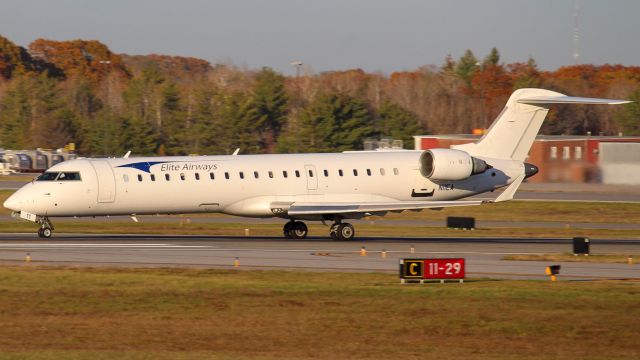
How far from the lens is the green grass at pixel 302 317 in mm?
17705

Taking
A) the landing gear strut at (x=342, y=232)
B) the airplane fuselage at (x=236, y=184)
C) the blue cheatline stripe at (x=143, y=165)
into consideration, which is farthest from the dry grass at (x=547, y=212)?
the blue cheatline stripe at (x=143, y=165)

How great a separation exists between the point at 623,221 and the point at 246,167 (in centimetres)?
2596

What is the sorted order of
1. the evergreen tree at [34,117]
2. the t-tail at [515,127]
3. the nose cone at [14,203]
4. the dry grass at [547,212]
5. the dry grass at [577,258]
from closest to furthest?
the dry grass at [577,258] → the nose cone at [14,203] → the t-tail at [515,127] → the dry grass at [547,212] → the evergreen tree at [34,117]

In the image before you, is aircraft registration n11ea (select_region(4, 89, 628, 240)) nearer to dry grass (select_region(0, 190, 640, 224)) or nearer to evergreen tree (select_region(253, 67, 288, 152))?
dry grass (select_region(0, 190, 640, 224))

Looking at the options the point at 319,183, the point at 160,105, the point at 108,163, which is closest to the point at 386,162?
the point at 319,183

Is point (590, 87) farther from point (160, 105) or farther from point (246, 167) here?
point (246, 167)

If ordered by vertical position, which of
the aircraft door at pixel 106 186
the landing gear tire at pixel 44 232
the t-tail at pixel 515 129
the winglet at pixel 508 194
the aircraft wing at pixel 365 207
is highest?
the t-tail at pixel 515 129

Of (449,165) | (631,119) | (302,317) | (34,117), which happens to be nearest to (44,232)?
(449,165)

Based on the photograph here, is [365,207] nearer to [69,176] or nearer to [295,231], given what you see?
[295,231]

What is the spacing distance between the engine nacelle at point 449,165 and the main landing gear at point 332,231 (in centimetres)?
381

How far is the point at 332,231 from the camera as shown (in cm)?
3884

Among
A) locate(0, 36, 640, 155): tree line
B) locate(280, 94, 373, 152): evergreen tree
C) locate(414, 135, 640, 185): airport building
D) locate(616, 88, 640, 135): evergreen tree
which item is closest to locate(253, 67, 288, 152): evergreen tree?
locate(0, 36, 640, 155): tree line

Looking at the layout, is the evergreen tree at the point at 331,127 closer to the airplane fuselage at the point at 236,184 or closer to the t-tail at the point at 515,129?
the t-tail at the point at 515,129

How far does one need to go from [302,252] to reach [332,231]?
567cm
